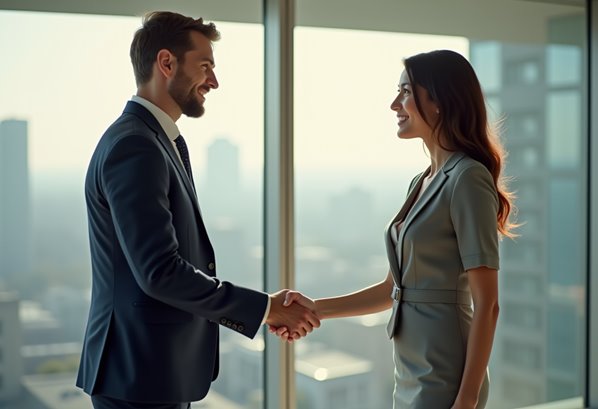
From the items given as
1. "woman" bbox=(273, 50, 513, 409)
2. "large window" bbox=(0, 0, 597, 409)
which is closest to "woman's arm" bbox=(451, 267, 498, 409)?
"woman" bbox=(273, 50, 513, 409)

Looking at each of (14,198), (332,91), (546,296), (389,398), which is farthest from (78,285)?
(546,296)

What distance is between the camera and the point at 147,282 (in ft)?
6.20

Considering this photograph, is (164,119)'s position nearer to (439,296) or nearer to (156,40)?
(156,40)

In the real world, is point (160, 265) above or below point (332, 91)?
below

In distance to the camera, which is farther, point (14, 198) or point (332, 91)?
point (332, 91)

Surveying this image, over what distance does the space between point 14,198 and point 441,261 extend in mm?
1559

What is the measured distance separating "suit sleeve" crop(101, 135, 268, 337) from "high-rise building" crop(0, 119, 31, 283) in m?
0.98

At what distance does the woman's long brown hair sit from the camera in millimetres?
2049

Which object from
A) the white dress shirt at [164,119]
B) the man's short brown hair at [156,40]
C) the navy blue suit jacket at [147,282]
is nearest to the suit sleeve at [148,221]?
the navy blue suit jacket at [147,282]

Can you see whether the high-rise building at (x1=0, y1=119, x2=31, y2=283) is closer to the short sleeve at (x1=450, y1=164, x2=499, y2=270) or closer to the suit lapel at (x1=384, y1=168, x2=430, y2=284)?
the suit lapel at (x1=384, y1=168, x2=430, y2=284)

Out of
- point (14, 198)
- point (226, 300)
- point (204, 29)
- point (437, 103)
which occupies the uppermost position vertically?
point (204, 29)

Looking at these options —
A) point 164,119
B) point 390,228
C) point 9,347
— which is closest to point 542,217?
point 390,228

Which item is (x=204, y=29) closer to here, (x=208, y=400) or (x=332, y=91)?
(x=332, y=91)

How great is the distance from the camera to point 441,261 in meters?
2.03
